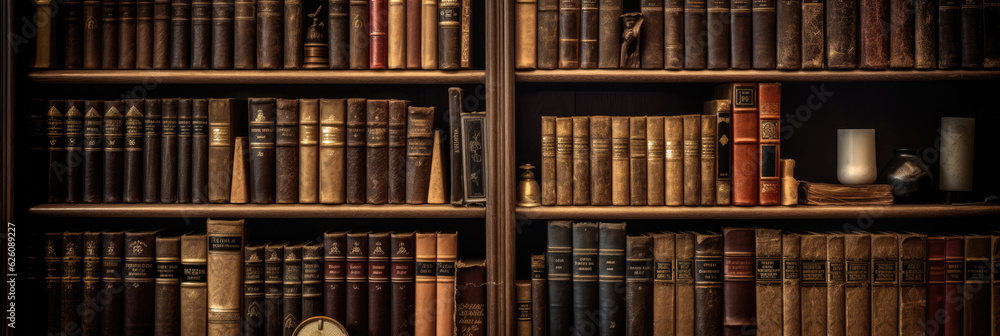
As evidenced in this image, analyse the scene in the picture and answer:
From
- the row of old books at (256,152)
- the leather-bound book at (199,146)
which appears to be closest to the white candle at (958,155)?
the row of old books at (256,152)

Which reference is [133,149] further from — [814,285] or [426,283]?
[814,285]

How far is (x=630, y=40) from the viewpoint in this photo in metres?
1.52

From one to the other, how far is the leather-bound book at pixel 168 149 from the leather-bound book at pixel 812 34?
1.62 metres

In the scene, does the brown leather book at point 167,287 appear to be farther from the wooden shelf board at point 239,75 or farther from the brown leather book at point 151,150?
the wooden shelf board at point 239,75

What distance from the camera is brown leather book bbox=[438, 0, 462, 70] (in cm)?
152

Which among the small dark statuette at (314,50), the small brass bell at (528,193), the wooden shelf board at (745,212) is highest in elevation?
the small dark statuette at (314,50)

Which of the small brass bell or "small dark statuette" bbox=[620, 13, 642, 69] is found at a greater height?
"small dark statuette" bbox=[620, 13, 642, 69]

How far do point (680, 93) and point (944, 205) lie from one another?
0.74 m

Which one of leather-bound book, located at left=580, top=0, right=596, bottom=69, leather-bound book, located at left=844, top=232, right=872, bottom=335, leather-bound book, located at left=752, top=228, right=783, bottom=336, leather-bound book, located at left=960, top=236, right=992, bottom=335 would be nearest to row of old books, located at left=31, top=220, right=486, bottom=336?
leather-bound book, located at left=580, top=0, right=596, bottom=69

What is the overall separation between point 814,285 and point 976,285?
0.41 metres

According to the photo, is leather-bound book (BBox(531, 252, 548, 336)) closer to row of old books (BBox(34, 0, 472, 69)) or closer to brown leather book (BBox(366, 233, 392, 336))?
brown leather book (BBox(366, 233, 392, 336))

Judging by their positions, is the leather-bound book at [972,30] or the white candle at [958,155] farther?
the white candle at [958,155]

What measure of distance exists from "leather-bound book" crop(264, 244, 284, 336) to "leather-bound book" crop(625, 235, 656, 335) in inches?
35.4

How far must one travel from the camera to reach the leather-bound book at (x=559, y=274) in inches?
61.4
